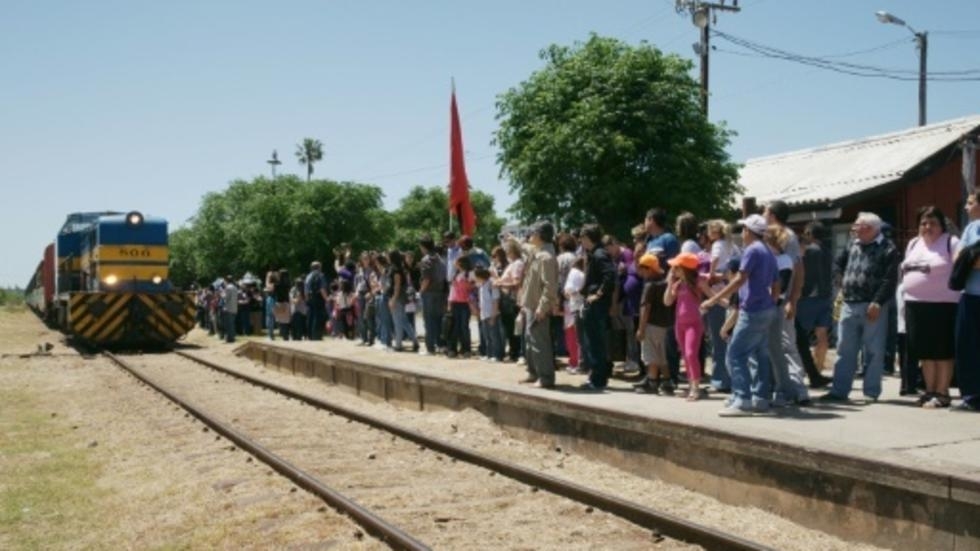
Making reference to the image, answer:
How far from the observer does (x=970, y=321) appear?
26.2 feet

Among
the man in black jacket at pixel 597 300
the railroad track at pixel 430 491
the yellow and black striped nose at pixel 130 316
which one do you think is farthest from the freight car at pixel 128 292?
the man in black jacket at pixel 597 300

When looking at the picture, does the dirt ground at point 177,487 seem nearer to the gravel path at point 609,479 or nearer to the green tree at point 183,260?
the gravel path at point 609,479

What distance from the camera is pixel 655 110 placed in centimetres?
2161

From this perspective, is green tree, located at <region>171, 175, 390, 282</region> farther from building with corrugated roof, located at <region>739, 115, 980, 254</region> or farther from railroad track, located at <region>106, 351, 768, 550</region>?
railroad track, located at <region>106, 351, 768, 550</region>

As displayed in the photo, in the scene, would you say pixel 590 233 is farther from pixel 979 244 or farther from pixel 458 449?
pixel 979 244

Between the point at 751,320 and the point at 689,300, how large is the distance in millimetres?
1215

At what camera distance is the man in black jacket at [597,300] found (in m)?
10.7

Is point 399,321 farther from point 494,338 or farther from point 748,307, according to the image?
point 748,307

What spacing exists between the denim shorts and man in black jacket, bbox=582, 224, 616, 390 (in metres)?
1.96

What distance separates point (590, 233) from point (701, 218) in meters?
11.1

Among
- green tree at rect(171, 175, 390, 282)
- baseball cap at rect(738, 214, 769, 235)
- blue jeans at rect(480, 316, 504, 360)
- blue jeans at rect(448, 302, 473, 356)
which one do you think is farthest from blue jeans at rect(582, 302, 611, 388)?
green tree at rect(171, 175, 390, 282)

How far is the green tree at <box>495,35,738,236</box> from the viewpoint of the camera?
21.2 metres

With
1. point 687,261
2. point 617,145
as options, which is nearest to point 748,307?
point 687,261

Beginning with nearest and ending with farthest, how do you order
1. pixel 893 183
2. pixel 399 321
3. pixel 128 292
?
pixel 399 321 → pixel 893 183 → pixel 128 292
